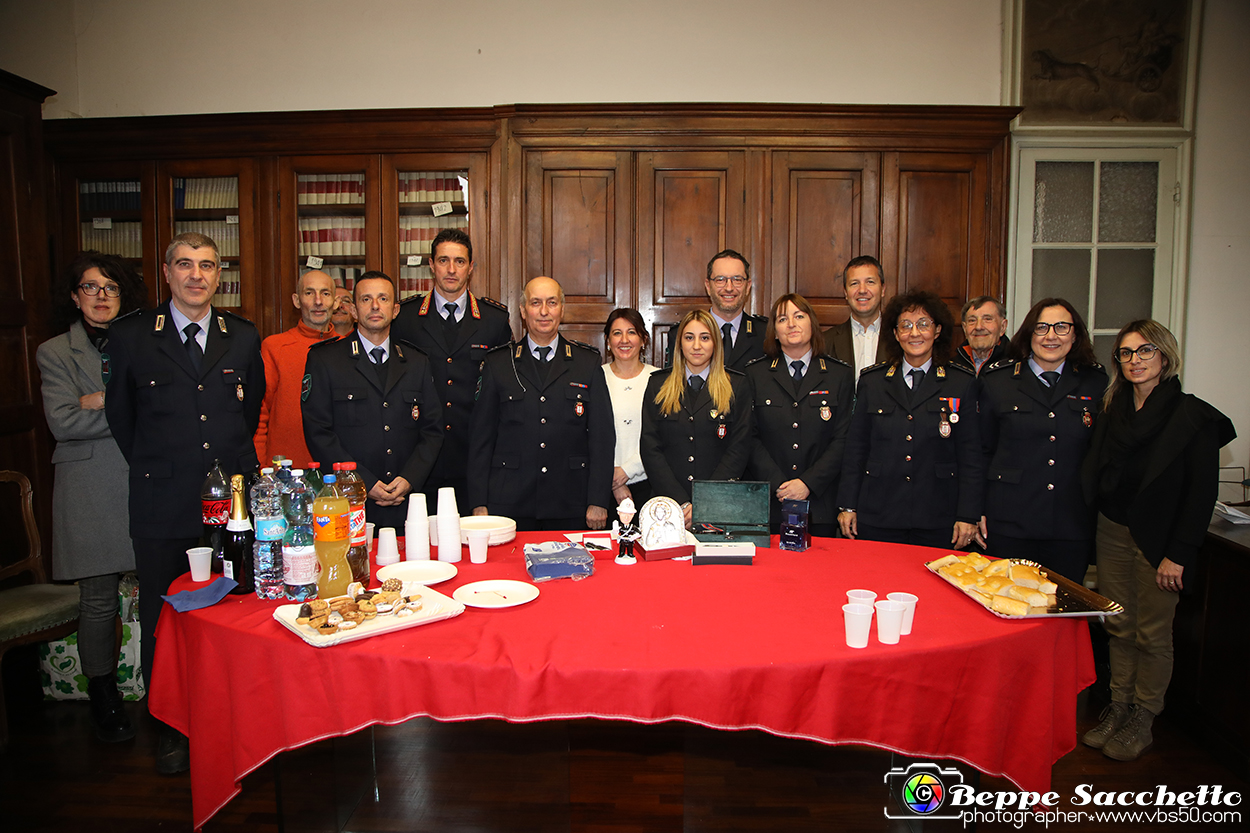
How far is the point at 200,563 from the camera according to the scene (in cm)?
194

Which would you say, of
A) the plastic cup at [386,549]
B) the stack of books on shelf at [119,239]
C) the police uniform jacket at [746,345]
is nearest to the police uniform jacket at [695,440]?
the police uniform jacket at [746,345]

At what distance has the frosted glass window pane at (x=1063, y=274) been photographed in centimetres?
469

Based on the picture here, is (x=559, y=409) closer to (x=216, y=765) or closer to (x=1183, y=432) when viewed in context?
(x=216, y=765)

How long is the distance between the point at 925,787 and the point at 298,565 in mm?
1777

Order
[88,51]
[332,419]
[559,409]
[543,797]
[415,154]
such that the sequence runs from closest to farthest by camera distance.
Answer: [543,797] → [332,419] → [559,409] → [415,154] → [88,51]

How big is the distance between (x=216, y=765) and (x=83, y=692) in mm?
1985

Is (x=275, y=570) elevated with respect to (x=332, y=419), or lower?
lower

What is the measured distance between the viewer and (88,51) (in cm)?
488

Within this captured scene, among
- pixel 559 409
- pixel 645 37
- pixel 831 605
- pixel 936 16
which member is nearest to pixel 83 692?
pixel 559 409

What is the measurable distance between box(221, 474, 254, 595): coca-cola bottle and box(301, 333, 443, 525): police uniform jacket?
0.95 meters

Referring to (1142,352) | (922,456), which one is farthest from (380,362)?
(1142,352)

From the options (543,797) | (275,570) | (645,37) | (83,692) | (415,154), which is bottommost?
(83,692)

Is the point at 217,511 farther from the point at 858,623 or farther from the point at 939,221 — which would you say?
the point at 939,221

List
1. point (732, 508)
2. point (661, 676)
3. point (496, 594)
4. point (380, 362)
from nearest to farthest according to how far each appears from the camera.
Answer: point (661, 676) → point (496, 594) → point (732, 508) → point (380, 362)
